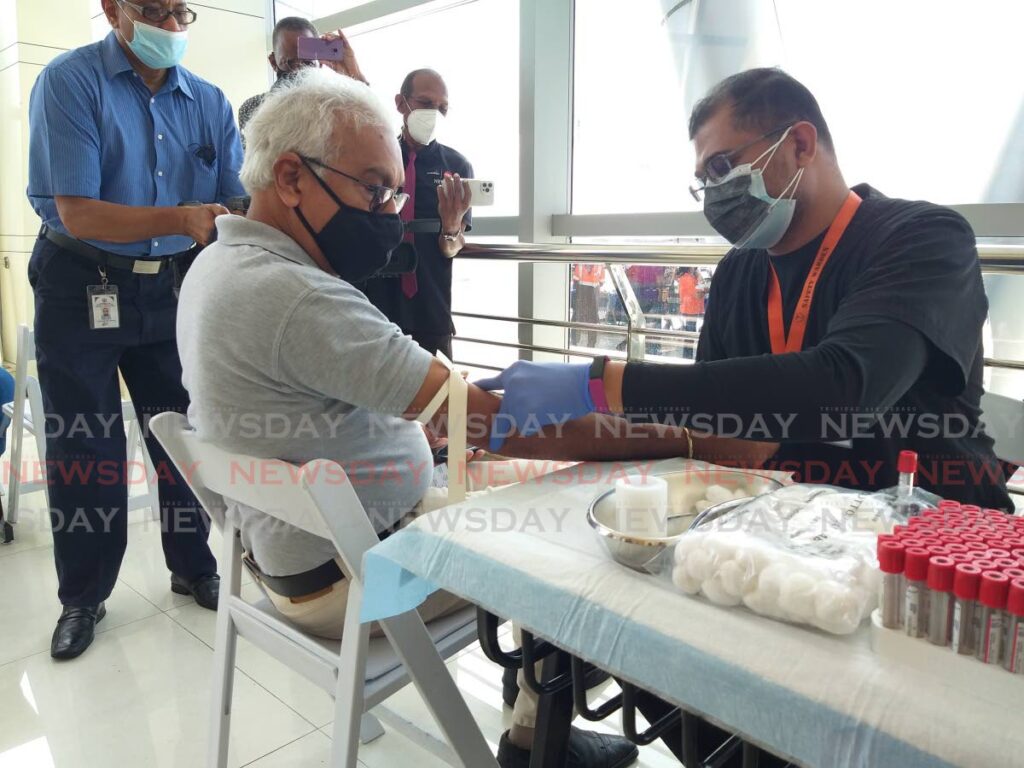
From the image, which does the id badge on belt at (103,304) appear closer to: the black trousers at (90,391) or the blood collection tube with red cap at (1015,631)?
the black trousers at (90,391)

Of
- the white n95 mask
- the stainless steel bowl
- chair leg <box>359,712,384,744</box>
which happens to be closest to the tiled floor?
chair leg <box>359,712,384,744</box>

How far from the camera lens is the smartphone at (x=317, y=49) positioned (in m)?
2.34

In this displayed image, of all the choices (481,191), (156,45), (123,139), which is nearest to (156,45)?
(156,45)

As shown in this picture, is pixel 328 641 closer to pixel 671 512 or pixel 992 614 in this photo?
pixel 671 512

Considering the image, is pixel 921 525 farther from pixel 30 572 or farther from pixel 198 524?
pixel 30 572

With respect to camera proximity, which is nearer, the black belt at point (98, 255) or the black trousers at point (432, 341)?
the black belt at point (98, 255)

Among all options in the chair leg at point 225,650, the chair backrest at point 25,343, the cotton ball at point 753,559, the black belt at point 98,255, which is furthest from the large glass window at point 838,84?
the chair backrest at point 25,343

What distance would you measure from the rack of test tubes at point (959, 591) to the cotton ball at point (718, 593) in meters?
0.12

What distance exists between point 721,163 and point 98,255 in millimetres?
1559

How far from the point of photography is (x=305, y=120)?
1.17 meters

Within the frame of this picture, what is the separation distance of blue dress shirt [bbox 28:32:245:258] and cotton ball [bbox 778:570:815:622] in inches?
72.0

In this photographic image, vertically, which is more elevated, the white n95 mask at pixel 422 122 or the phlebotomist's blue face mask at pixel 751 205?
the white n95 mask at pixel 422 122

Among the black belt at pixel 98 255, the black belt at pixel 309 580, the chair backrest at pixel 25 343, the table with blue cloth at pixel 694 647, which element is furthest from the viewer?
the chair backrest at pixel 25 343

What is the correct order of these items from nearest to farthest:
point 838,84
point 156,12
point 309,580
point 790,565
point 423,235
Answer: point 790,565 < point 309,580 < point 156,12 < point 423,235 < point 838,84
